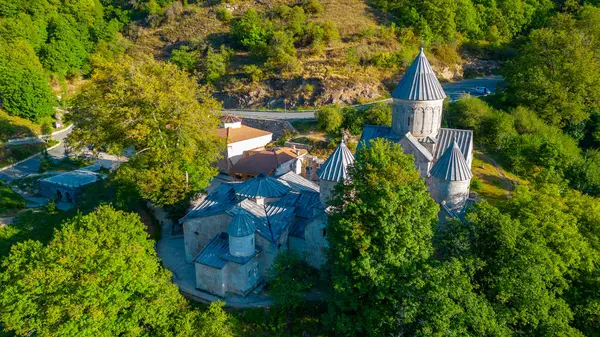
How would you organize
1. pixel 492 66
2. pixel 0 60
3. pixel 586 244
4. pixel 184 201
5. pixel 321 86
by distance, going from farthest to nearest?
1. pixel 492 66
2. pixel 321 86
3. pixel 0 60
4. pixel 184 201
5. pixel 586 244

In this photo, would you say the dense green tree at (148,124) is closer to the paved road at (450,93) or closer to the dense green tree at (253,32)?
the paved road at (450,93)

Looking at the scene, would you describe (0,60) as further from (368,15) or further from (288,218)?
(368,15)

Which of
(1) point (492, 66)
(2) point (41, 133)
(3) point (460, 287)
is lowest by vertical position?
(2) point (41, 133)

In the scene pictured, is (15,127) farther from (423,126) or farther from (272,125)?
(423,126)

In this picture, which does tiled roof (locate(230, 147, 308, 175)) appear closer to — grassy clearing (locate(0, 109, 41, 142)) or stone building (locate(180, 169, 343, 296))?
stone building (locate(180, 169, 343, 296))

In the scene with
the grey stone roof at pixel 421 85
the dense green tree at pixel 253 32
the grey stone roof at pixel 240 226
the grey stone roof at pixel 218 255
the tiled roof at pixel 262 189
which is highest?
the dense green tree at pixel 253 32

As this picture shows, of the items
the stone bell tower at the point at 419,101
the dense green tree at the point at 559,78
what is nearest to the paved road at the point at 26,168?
the stone bell tower at the point at 419,101

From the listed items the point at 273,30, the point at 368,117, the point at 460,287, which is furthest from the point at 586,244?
the point at 273,30

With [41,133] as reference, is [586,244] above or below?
above

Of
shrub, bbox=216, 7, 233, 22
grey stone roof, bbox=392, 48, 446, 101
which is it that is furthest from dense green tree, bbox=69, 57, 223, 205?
shrub, bbox=216, 7, 233, 22
